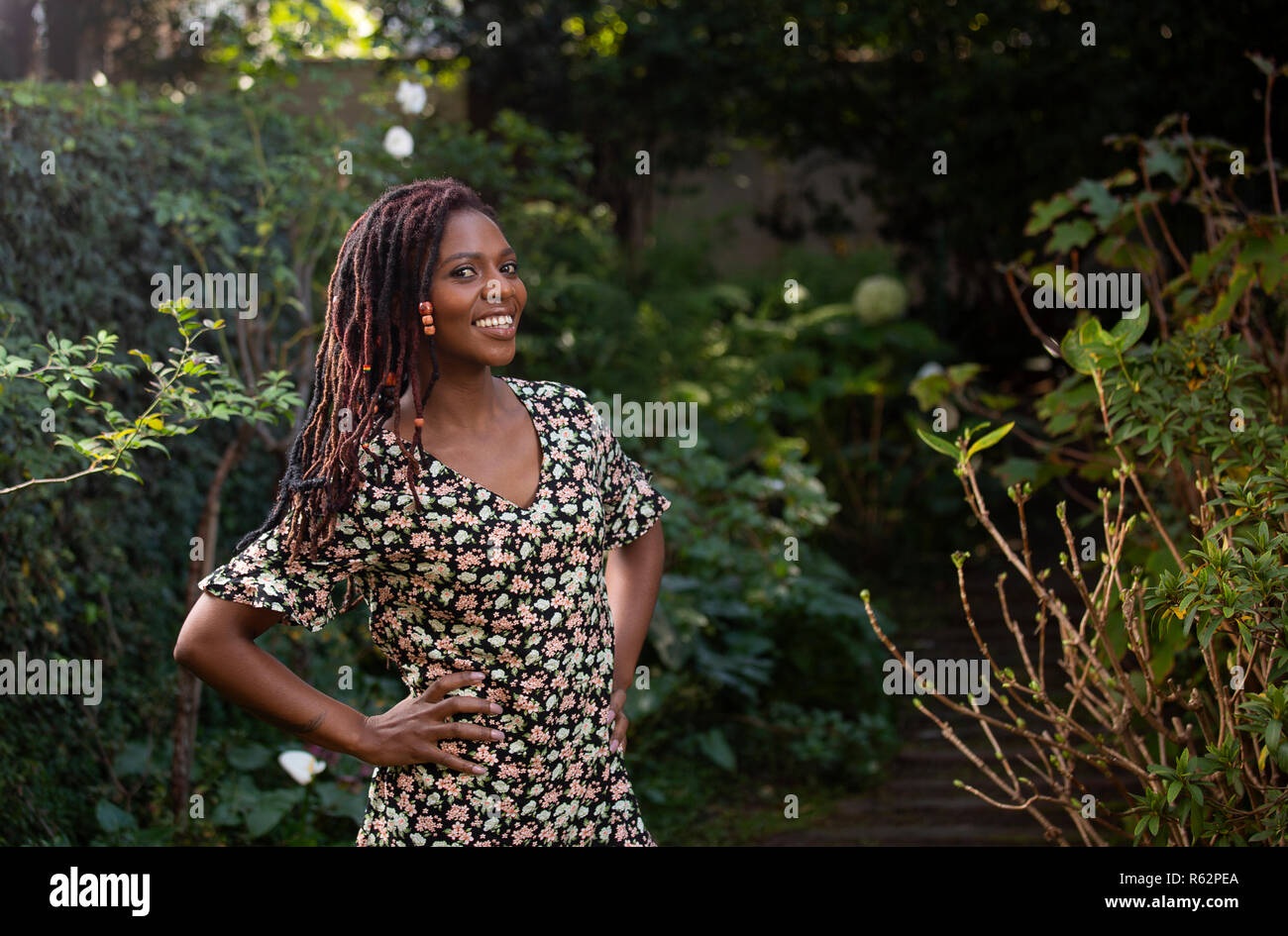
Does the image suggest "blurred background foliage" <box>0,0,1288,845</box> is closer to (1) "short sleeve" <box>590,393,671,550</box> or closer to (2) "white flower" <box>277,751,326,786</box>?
(2) "white flower" <box>277,751,326,786</box>

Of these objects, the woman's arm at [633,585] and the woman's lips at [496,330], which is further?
the woman's arm at [633,585]

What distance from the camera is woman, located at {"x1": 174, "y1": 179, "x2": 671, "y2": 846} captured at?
1.79 metres

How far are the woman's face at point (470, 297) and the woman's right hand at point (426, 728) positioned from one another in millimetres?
494

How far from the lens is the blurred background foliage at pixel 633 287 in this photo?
12.0 feet

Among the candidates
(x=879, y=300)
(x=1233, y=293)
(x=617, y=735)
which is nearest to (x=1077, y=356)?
(x=1233, y=293)

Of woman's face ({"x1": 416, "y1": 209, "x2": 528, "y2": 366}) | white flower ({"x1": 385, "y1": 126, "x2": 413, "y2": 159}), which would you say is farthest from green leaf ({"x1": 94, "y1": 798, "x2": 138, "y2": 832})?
white flower ({"x1": 385, "y1": 126, "x2": 413, "y2": 159})

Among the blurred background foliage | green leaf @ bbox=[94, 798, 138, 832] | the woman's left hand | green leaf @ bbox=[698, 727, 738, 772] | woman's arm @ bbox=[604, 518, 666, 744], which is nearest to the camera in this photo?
the woman's left hand

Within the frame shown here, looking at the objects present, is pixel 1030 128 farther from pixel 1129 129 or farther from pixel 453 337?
pixel 453 337

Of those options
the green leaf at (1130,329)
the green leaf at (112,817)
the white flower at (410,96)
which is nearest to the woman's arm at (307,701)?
the green leaf at (1130,329)

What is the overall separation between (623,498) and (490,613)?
0.40 meters

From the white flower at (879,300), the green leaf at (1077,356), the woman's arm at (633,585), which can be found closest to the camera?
the woman's arm at (633,585)

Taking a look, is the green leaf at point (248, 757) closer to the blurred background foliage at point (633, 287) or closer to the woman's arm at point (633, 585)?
the blurred background foliage at point (633, 287)

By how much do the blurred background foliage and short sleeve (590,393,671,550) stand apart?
165cm
